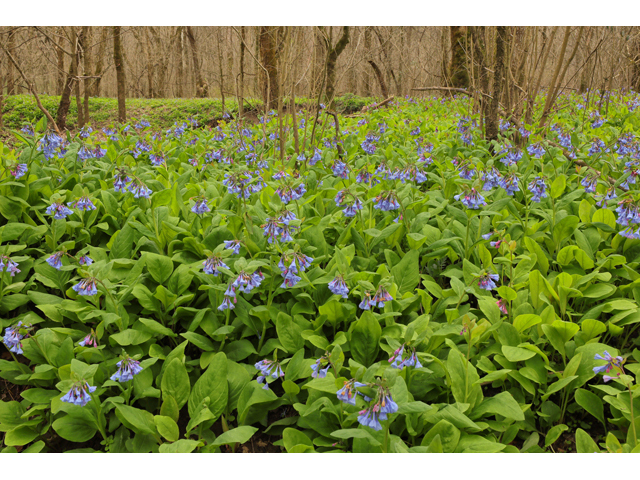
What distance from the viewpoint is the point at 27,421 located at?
6.01 ft

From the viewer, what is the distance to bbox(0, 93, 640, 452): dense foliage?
1.66 metres

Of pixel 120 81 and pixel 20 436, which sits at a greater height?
pixel 120 81

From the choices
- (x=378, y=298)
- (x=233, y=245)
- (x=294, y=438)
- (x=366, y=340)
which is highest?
(x=233, y=245)

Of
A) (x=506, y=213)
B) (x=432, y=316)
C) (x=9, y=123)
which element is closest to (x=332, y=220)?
(x=432, y=316)

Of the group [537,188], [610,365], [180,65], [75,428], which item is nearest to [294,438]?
[75,428]

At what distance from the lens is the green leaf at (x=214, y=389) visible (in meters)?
1.77

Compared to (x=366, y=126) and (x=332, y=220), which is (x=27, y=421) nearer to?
(x=332, y=220)

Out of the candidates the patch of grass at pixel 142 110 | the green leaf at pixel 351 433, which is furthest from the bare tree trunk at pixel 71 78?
the green leaf at pixel 351 433

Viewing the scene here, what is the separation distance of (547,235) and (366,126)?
12.2ft

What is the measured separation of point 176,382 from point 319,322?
65 centimetres

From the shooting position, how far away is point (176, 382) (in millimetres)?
1811

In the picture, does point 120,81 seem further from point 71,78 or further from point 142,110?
point 142,110

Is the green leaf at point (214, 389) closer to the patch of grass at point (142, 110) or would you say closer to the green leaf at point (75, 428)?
the green leaf at point (75, 428)

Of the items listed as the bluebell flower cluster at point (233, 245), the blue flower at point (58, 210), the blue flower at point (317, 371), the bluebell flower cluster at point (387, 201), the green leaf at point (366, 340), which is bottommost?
the green leaf at point (366, 340)
